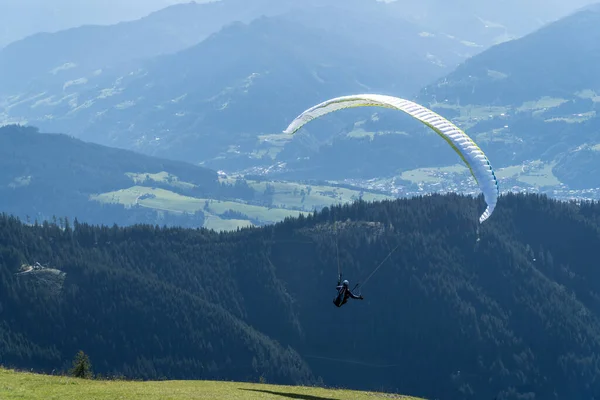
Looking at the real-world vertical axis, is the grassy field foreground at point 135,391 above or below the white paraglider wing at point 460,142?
below

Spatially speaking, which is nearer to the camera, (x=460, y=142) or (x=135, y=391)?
(x=135, y=391)

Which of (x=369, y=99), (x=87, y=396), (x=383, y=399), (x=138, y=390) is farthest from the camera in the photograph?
(x=369, y=99)

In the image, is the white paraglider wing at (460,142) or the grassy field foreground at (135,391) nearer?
the grassy field foreground at (135,391)

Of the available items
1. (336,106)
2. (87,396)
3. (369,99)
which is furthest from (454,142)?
(87,396)

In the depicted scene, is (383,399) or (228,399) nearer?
(228,399)

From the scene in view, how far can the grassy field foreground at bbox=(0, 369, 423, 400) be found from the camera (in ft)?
157

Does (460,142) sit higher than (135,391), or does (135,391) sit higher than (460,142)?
(460,142)

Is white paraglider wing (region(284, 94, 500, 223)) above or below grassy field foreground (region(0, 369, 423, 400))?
above

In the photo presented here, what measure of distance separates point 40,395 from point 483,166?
29116 mm

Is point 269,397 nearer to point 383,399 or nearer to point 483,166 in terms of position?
point 383,399

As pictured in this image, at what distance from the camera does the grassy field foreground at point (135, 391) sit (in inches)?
1886

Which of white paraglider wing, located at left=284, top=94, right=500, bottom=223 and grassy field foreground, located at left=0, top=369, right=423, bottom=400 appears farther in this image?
white paraglider wing, located at left=284, top=94, right=500, bottom=223

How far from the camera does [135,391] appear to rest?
165 feet

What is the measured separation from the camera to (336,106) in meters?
69.1
